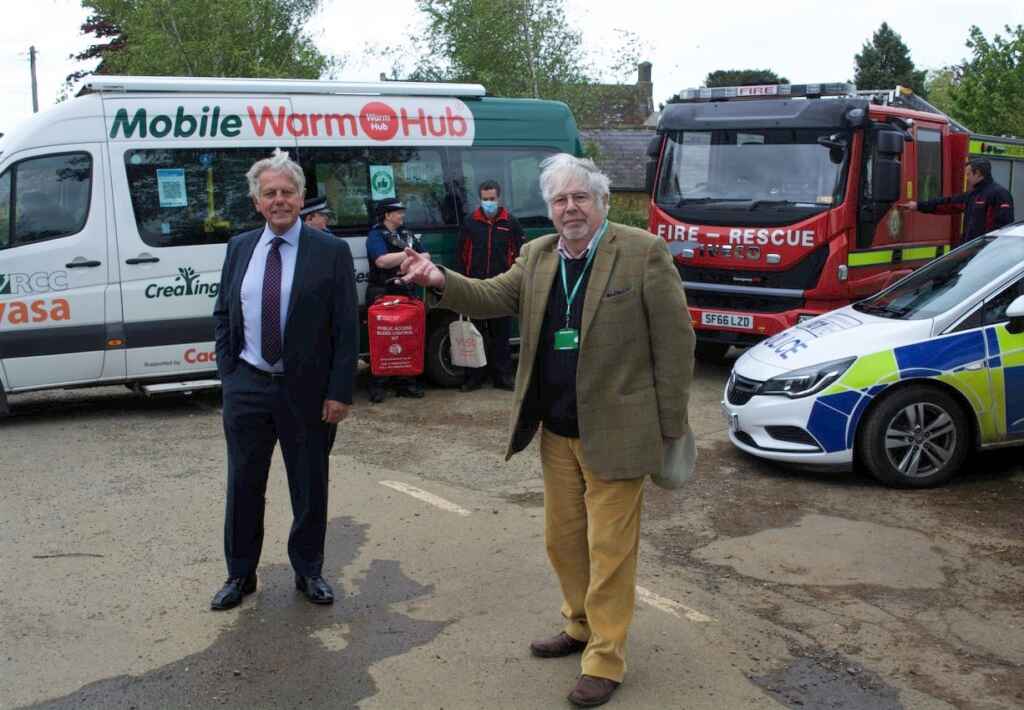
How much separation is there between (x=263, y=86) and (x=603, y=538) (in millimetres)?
6976

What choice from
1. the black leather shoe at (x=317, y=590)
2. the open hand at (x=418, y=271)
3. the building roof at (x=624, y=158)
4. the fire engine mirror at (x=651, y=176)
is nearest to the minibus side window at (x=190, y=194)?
the fire engine mirror at (x=651, y=176)

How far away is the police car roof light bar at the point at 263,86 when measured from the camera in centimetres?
921

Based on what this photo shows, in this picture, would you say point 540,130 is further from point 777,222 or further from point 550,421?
point 550,421

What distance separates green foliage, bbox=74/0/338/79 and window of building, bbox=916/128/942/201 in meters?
13.0

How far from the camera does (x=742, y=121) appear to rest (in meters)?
11.0

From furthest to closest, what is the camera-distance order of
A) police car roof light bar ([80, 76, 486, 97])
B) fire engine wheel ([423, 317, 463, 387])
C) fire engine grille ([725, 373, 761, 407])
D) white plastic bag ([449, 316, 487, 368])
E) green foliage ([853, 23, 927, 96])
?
1. green foliage ([853, 23, 927, 96])
2. fire engine wheel ([423, 317, 463, 387])
3. white plastic bag ([449, 316, 487, 368])
4. police car roof light bar ([80, 76, 486, 97])
5. fire engine grille ([725, 373, 761, 407])

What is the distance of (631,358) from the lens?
4.05 m

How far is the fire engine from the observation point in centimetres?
1045

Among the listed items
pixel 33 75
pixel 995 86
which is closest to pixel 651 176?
pixel 995 86

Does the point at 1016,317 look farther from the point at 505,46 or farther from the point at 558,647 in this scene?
the point at 505,46

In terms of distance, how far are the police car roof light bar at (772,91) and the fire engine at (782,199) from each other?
1 cm

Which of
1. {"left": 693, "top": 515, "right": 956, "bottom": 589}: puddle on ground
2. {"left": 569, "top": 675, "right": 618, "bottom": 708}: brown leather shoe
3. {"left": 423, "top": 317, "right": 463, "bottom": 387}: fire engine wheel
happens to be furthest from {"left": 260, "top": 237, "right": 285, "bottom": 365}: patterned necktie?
{"left": 423, "top": 317, "right": 463, "bottom": 387}: fire engine wheel

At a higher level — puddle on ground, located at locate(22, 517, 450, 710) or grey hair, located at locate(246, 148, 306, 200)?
grey hair, located at locate(246, 148, 306, 200)

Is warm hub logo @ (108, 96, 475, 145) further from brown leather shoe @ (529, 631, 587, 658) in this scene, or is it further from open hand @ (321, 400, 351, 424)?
brown leather shoe @ (529, 631, 587, 658)
